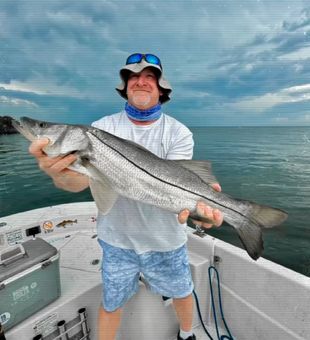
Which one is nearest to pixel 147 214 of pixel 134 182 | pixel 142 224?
pixel 142 224

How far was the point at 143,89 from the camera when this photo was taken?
2389 mm

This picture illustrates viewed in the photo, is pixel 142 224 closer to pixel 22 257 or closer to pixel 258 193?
pixel 22 257

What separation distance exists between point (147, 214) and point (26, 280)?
123 centimetres

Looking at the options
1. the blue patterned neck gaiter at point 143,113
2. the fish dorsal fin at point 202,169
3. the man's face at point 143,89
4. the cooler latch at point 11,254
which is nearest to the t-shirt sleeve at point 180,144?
the fish dorsal fin at point 202,169

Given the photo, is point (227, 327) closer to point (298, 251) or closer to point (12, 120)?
point (12, 120)

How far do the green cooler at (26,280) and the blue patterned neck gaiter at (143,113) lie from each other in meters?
1.54

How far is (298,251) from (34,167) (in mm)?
18113

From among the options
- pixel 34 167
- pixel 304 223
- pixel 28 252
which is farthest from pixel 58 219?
pixel 34 167

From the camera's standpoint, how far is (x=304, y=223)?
33.8 ft

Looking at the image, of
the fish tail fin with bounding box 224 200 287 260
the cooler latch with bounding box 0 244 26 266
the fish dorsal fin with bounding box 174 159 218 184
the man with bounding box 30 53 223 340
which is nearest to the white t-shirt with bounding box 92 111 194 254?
the man with bounding box 30 53 223 340

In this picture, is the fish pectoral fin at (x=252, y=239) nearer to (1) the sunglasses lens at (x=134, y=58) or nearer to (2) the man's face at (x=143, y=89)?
(2) the man's face at (x=143, y=89)

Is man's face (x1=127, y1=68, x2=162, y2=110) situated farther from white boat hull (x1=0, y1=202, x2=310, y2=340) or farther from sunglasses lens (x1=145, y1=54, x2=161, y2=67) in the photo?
white boat hull (x1=0, y1=202, x2=310, y2=340)

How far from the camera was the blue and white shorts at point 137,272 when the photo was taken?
2379 millimetres

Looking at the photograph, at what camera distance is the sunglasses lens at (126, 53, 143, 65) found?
8.18 ft
